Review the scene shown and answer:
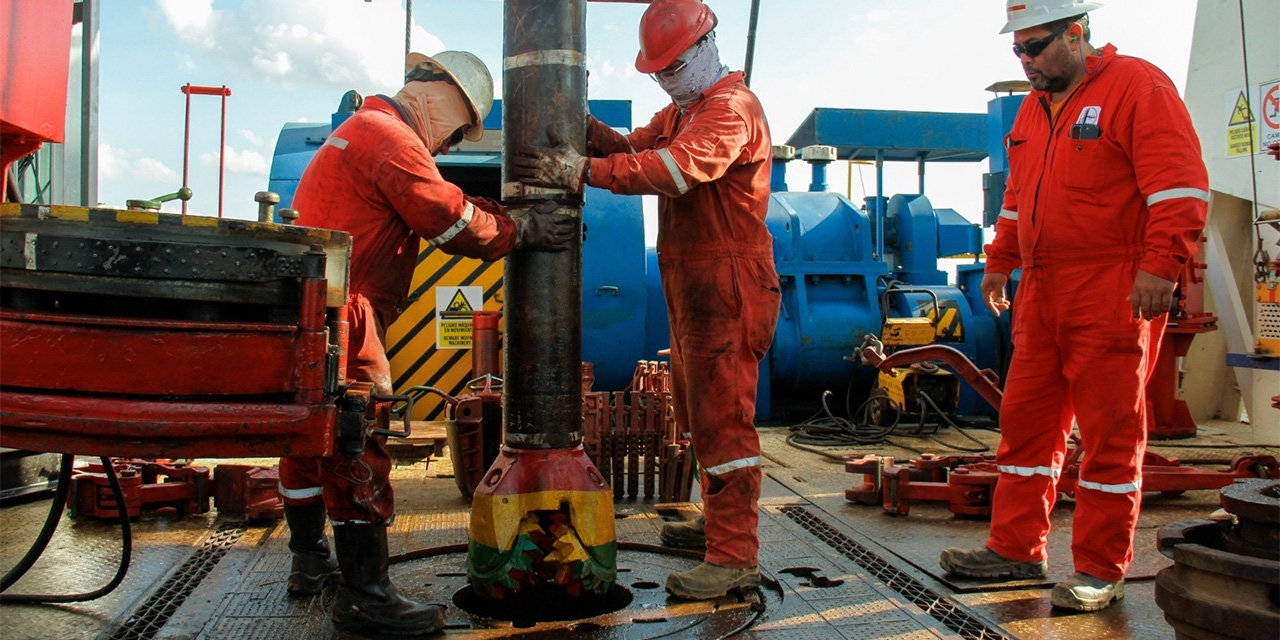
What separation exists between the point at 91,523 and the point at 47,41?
188 cm

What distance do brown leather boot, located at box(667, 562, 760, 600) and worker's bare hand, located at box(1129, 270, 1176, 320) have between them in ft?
4.55

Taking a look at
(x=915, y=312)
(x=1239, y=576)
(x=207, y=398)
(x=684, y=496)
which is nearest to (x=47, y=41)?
(x=207, y=398)

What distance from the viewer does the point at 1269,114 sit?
6.16m

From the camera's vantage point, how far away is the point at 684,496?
4.23 m

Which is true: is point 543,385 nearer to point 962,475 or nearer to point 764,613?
point 764,613

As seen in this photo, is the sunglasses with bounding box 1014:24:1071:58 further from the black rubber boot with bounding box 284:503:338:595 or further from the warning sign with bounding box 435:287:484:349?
the warning sign with bounding box 435:287:484:349

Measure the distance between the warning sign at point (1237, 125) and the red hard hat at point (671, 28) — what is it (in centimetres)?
508

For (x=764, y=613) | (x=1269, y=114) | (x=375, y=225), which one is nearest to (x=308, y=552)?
(x=375, y=225)

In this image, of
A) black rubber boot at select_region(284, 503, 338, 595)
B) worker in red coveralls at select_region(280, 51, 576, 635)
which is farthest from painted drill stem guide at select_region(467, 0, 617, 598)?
black rubber boot at select_region(284, 503, 338, 595)

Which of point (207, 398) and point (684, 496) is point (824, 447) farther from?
point (207, 398)

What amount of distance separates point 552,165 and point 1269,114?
5560mm

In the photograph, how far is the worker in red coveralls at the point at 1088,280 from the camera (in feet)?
9.11

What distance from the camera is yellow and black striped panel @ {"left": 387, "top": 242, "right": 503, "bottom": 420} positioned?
6.46 m

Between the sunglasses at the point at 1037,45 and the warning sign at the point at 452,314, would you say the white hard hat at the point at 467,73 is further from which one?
the warning sign at the point at 452,314
